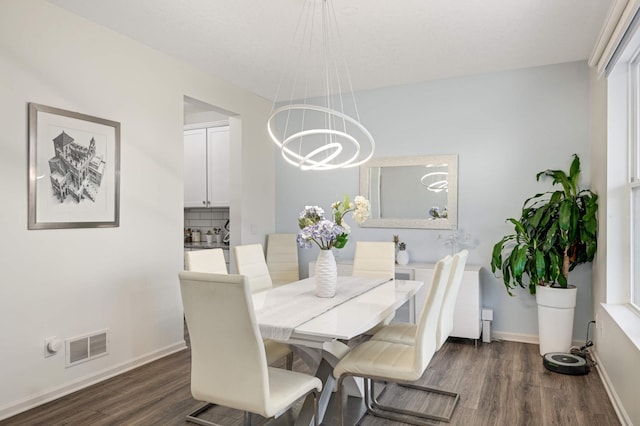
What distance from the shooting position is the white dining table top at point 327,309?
202cm

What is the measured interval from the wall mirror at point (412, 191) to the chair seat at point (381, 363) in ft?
7.47

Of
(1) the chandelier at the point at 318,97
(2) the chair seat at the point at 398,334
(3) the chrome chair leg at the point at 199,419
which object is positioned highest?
(1) the chandelier at the point at 318,97

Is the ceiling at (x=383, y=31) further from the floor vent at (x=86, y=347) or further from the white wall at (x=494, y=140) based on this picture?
the floor vent at (x=86, y=347)

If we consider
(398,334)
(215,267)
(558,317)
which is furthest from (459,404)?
(215,267)

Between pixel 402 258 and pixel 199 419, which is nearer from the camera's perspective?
pixel 199 419

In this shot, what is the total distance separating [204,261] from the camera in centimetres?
301

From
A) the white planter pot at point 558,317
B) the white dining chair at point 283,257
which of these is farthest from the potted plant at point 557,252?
the white dining chair at point 283,257

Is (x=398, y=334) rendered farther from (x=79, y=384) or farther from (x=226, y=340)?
(x=79, y=384)

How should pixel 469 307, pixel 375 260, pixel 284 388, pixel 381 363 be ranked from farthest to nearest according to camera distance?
pixel 469 307 → pixel 375 260 → pixel 381 363 → pixel 284 388

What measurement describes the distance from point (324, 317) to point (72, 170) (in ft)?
6.91

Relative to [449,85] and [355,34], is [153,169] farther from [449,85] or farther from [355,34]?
[449,85]

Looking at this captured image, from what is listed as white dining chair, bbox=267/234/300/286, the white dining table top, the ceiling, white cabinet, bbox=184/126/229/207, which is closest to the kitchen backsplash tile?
white cabinet, bbox=184/126/229/207

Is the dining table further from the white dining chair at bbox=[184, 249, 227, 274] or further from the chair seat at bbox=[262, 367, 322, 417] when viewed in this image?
the white dining chair at bbox=[184, 249, 227, 274]

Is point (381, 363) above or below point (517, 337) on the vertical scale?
above
